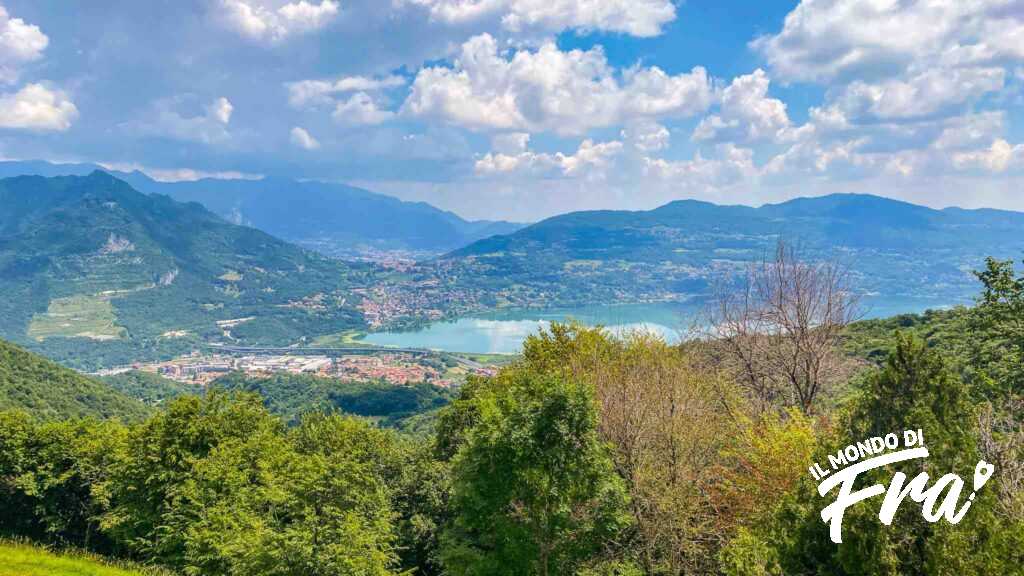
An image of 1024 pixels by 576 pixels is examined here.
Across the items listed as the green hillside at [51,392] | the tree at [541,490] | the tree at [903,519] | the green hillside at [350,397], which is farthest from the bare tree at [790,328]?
the green hillside at [350,397]

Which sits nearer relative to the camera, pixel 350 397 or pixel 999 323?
pixel 999 323

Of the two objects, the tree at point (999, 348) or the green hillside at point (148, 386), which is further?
the green hillside at point (148, 386)

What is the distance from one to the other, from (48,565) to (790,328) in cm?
2184

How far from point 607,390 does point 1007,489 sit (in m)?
9.74

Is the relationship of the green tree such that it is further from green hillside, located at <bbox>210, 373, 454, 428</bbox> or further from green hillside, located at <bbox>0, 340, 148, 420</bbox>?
green hillside, located at <bbox>210, 373, 454, 428</bbox>

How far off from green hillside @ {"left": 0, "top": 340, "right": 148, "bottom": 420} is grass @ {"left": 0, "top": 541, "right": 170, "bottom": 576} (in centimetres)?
5803

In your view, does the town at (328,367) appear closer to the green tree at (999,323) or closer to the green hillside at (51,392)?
the green hillside at (51,392)

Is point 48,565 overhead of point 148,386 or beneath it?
overhead

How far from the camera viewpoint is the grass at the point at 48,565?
1165cm

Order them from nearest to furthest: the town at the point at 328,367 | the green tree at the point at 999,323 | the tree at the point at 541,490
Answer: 1. the tree at the point at 541,490
2. the green tree at the point at 999,323
3. the town at the point at 328,367

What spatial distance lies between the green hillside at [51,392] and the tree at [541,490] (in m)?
65.5

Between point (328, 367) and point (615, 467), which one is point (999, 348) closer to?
point (615, 467)

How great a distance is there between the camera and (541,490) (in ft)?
41.7

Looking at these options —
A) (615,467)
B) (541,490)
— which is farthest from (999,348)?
(541,490)
